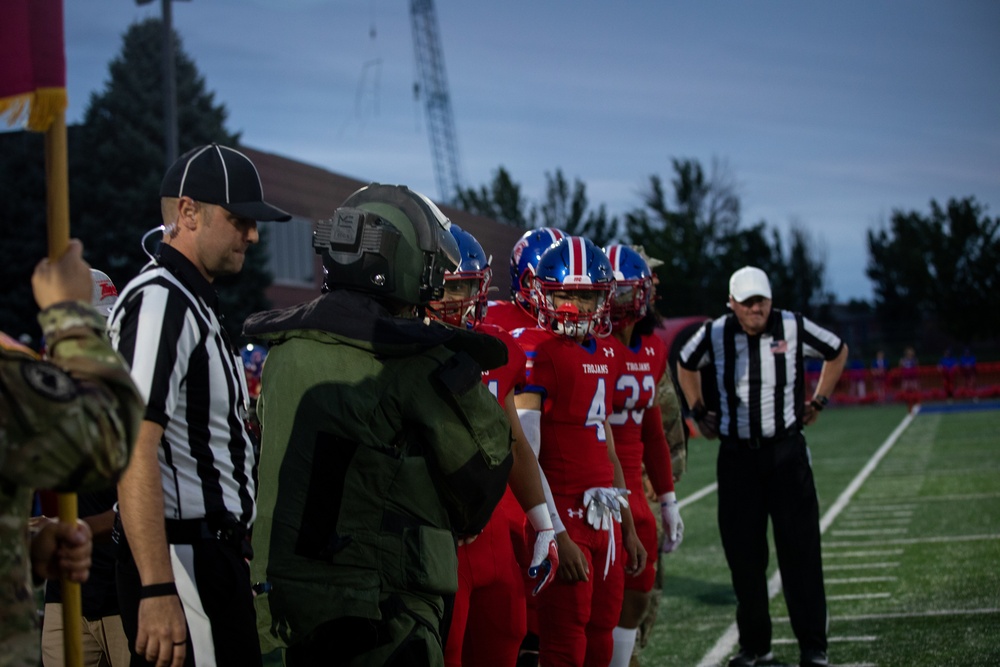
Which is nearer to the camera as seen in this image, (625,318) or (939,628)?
(625,318)

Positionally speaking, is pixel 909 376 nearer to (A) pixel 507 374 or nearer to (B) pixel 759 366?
(B) pixel 759 366

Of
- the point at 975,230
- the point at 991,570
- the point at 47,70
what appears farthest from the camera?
the point at 975,230

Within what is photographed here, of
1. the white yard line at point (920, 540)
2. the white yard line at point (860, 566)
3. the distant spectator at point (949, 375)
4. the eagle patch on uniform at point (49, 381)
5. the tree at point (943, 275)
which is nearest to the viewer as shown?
the eagle patch on uniform at point (49, 381)

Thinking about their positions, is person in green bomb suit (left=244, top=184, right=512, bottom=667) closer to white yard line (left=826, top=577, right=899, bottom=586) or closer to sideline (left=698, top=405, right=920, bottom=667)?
sideline (left=698, top=405, right=920, bottom=667)

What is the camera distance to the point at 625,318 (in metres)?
5.89

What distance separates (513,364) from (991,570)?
232 inches

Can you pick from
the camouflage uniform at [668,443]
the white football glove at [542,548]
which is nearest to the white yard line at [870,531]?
the camouflage uniform at [668,443]

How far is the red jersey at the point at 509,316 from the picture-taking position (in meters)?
5.20

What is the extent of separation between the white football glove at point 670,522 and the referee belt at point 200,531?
3.18m

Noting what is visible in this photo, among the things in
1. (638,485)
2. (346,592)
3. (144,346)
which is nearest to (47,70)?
(144,346)

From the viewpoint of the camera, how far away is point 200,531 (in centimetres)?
292

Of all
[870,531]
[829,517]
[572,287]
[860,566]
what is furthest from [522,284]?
[829,517]

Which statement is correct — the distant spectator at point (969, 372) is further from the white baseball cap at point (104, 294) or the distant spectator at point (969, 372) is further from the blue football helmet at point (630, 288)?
the white baseball cap at point (104, 294)

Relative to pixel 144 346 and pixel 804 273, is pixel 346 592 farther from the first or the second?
pixel 804 273
